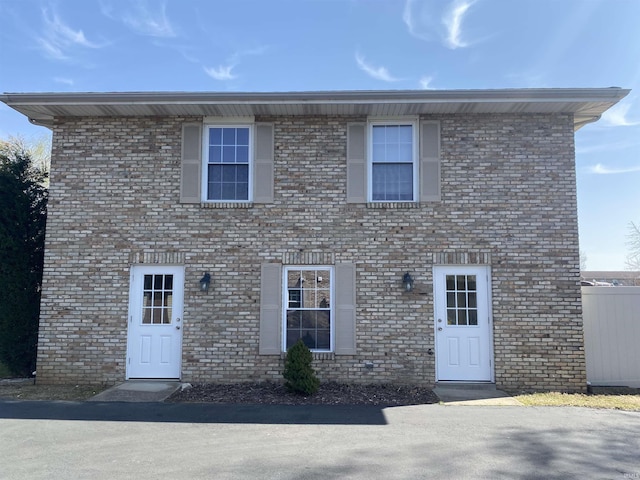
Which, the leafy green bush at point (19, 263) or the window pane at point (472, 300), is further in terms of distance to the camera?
the leafy green bush at point (19, 263)

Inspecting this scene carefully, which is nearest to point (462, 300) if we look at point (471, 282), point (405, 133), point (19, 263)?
point (471, 282)

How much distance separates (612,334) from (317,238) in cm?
562

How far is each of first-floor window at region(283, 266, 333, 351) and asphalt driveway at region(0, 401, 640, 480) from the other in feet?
5.26

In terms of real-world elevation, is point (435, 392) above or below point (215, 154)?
below

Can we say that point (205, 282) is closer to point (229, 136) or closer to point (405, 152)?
point (229, 136)

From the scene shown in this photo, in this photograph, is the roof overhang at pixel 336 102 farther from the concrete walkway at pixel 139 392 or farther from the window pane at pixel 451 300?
the concrete walkway at pixel 139 392

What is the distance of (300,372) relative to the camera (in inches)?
292

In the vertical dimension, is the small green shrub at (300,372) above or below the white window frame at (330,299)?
below

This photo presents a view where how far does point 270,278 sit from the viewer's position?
8320 mm

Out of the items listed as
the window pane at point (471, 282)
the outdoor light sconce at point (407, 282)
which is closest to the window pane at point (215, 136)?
the outdoor light sconce at point (407, 282)

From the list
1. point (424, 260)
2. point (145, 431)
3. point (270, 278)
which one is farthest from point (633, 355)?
point (145, 431)

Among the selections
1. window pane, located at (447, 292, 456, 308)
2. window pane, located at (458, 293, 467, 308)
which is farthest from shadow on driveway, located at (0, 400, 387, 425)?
window pane, located at (458, 293, 467, 308)

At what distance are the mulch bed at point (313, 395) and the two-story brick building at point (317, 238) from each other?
223 millimetres

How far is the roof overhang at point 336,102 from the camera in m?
7.94
